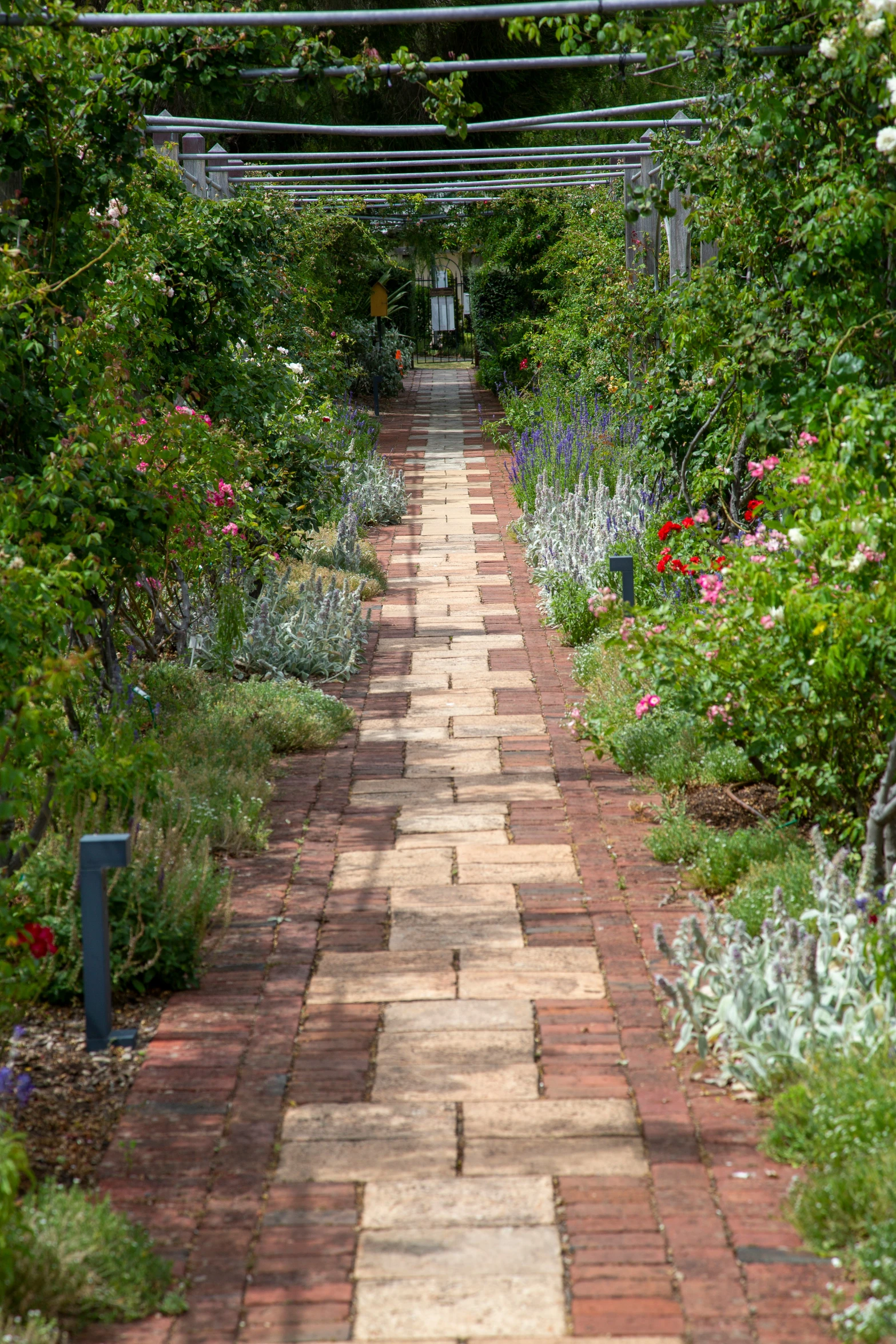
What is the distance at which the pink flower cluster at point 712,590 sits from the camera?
420cm

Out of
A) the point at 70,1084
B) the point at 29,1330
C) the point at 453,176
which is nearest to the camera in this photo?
the point at 29,1330

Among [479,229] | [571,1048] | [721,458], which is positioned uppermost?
[479,229]

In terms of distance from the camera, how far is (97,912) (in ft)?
10.8

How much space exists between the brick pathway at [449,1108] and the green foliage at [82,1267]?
0.26ft

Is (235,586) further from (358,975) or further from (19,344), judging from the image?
(358,975)

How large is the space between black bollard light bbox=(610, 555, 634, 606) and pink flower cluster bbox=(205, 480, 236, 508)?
176cm

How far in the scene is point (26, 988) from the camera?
3.03m

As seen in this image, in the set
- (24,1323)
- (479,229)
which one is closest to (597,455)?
(24,1323)

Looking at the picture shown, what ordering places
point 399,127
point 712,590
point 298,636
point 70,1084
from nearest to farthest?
point 70,1084
point 712,590
point 298,636
point 399,127

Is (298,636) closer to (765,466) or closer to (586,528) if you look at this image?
(586,528)

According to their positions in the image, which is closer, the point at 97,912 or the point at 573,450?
the point at 97,912

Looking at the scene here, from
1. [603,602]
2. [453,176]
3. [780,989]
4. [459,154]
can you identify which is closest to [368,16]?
[603,602]

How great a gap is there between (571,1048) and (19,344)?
2.78 metres

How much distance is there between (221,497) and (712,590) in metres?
2.68
